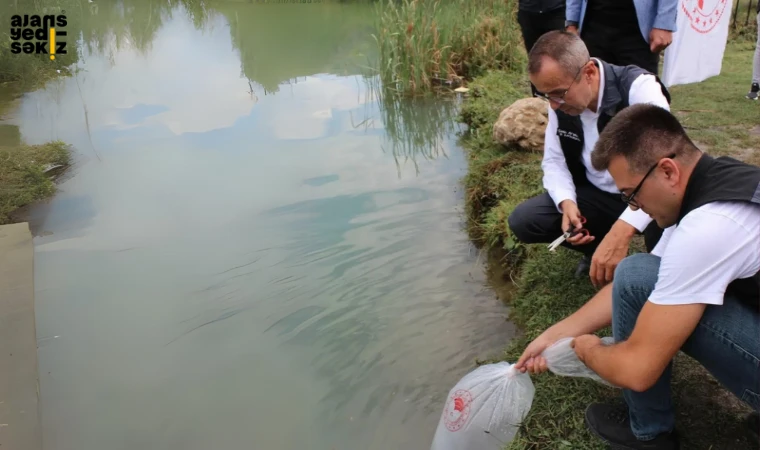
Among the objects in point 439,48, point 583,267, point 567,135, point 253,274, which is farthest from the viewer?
point 439,48

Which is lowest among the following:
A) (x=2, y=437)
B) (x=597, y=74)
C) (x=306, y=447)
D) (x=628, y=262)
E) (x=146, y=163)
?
(x=306, y=447)

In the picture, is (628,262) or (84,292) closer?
(628,262)

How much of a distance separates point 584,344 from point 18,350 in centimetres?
208

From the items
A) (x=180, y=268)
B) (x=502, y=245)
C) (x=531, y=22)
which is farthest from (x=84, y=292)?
(x=531, y=22)

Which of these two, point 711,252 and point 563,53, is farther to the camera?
point 563,53

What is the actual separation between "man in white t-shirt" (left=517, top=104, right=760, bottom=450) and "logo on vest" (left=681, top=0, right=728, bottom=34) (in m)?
3.92

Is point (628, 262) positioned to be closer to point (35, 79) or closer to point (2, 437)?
point (2, 437)

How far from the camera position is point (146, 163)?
4.49 meters

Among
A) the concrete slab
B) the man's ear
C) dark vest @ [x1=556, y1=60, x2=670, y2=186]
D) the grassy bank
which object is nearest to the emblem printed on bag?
the grassy bank

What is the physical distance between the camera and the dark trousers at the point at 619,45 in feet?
9.24

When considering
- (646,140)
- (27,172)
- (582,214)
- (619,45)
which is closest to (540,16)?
(619,45)

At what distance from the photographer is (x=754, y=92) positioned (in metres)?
4.53

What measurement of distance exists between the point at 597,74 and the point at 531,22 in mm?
1570

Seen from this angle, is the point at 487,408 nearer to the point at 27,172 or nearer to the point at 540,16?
the point at 540,16
